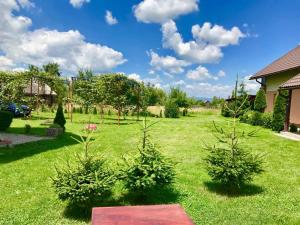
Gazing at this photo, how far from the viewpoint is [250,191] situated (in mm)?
6934

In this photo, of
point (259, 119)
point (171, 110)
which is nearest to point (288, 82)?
point (259, 119)

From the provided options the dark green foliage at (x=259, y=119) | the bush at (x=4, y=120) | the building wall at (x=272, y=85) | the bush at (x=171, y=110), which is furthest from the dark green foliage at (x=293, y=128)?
the bush at (x=4, y=120)

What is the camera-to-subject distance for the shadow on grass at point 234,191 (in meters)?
6.78

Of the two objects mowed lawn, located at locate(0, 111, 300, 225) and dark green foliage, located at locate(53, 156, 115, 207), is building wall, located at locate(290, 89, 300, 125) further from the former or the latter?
dark green foliage, located at locate(53, 156, 115, 207)

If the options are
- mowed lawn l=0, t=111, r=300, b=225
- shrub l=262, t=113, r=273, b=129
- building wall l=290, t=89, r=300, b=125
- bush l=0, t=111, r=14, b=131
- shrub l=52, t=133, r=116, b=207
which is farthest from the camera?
shrub l=262, t=113, r=273, b=129

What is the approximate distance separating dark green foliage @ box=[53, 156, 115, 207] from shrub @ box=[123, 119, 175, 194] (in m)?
0.40

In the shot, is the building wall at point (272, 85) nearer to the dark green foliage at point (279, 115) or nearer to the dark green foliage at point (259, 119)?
the dark green foliage at point (259, 119)

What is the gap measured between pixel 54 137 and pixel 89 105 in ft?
33.1

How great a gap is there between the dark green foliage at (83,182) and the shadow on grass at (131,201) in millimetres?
206

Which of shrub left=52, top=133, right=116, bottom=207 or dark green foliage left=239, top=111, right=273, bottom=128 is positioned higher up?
dark green foliage left=239, top=111, right=273, bottom=128

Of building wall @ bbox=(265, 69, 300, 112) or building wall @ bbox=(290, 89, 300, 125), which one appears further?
building wall @ bbox=(265, 69, 300, 112)

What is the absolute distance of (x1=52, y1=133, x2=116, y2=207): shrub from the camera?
522cm

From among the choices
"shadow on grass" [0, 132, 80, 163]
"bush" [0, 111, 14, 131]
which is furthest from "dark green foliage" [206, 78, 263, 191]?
"bush" [0, 111, 14, 131]

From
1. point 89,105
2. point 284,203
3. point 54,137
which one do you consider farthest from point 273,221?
point 89,105
